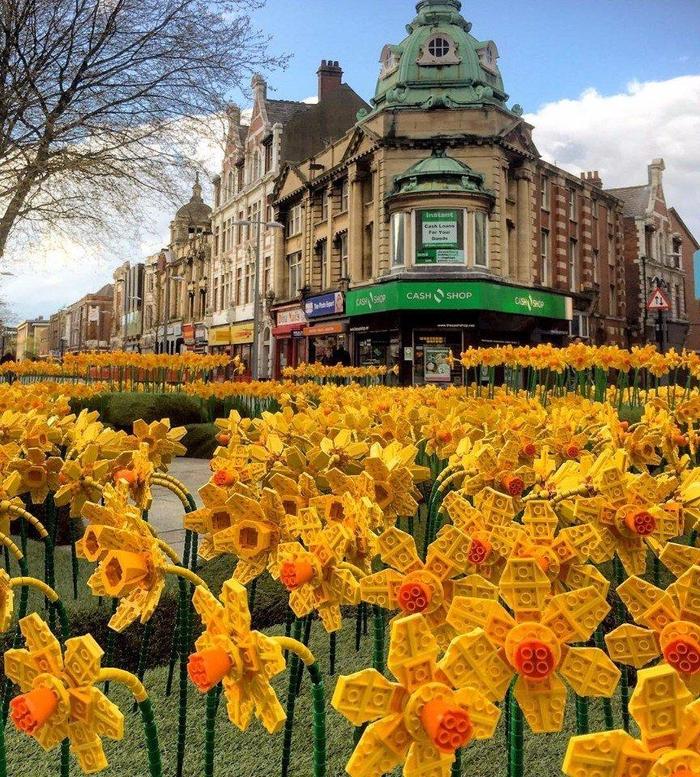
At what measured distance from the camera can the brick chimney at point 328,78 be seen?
36.2 metres

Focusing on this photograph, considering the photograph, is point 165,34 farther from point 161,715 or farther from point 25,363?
point 161,715

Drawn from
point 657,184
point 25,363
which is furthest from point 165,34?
point 657,184

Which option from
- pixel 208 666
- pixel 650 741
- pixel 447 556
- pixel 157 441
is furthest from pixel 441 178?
pixel 650 741

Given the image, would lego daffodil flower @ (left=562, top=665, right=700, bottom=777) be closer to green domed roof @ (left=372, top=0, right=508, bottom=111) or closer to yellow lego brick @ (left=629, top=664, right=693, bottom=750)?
yellow lego brick @ (left=629, top=664, right=693, bottom=750)

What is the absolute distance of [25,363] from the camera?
12711mm

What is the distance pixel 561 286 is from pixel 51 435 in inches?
1126

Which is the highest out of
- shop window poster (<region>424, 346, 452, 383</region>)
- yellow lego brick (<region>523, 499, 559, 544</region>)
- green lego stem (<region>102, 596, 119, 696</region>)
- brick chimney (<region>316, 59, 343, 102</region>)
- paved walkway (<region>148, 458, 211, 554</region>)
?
brick chimney (<region>316, 59, 343, 102</region>)

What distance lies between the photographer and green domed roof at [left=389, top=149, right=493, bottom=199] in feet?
79.4

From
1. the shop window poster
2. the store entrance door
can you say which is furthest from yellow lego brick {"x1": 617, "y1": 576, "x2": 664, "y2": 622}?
the store entrance door

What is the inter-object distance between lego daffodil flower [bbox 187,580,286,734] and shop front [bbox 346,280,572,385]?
23171 millimetres

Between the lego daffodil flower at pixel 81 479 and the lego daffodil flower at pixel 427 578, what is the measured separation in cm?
128

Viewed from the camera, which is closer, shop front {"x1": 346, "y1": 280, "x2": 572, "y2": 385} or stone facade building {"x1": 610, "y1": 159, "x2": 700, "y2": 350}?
shop front {"x1": 346, "y1": 280, "x2": 572, "y2": 385}

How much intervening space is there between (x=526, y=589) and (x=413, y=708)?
0.24 m

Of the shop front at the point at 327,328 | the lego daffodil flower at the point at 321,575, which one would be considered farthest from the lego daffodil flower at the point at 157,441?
the shop front at the point at 327,328
